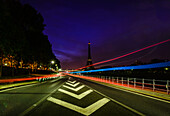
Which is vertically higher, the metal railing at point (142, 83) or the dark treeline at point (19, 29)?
the dark treeline at point (19, 29)

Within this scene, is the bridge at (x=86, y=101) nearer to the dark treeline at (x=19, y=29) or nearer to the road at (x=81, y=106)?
the road at (x=81, y=106)

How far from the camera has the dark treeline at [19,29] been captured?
2109cm

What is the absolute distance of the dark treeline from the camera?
69.2 ft

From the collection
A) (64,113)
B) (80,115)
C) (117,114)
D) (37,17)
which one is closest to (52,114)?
(64,113)

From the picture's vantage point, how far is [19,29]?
84.5ft

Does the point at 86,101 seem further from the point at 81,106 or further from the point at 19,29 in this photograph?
the point at 19,29

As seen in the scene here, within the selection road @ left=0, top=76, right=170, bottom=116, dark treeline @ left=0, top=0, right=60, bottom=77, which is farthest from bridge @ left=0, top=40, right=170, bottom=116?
dark treeline @ left=0, top=0, right=60, bottom=77

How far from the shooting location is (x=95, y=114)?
5.02 meters

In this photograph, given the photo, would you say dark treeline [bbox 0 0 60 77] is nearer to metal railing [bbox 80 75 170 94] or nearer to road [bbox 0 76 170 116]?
road [bbox 0 76 170 116]

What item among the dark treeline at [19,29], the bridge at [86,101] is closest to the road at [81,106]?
the bridge at [86,101]

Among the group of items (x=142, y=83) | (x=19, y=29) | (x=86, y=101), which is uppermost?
(x=19, y=29)

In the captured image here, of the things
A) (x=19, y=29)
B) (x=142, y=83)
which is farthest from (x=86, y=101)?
(x=19, y=29)

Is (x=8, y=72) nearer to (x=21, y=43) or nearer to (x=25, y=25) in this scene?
(x=21, y=43)

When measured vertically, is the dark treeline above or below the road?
above
